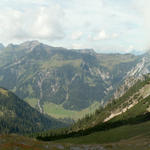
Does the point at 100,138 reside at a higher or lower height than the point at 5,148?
lower

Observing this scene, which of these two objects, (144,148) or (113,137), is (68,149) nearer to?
(144,148)

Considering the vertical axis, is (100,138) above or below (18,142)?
A: below

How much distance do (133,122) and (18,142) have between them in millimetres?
91464

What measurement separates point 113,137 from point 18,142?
58.0 m

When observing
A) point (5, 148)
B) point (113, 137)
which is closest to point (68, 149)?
point (5, 148)

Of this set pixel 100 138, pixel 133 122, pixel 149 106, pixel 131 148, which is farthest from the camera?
pixel 149 106

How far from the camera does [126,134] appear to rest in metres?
113

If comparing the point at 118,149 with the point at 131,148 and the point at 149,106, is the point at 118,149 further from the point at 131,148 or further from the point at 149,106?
the point at 149,106

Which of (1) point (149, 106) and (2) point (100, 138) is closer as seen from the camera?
(2) point (100, 138)

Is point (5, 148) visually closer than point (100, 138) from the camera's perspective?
Yes

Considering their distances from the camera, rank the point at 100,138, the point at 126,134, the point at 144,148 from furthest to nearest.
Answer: the point at 100,138 → the point at 126,134 → the point at 144,148

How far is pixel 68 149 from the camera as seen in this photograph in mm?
81312

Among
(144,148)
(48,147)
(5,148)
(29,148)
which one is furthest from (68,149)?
(144,148)

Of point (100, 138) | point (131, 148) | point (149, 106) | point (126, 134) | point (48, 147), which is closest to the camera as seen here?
point (131, 148)
